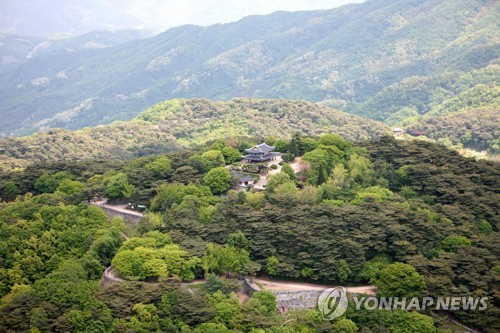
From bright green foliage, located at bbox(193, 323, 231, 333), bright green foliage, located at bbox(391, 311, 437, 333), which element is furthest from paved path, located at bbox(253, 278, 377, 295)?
bright green foliage, located at bbox(193, 323, 231, 333)

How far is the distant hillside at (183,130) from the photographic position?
4464 inches

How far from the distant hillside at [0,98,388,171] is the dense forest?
48.6 m

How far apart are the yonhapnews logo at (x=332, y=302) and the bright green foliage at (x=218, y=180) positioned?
18.2 meters

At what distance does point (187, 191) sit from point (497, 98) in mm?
104068

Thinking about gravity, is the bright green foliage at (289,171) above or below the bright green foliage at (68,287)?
above

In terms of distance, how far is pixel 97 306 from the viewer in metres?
40.8

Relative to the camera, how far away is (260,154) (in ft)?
218

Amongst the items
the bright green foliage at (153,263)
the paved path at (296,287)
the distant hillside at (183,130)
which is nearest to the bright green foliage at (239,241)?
the paved path at (296,287)

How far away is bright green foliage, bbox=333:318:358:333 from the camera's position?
3947 cm

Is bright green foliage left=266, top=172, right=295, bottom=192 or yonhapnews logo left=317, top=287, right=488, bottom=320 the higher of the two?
bright green foliage left=266, top=172, right=295, bottom=192

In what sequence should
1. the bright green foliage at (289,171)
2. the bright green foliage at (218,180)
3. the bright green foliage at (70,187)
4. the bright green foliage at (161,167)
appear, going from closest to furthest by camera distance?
the bright green foliage at (218,180) → the bright green foliage at (289,171) → the bright green foliage at (161,167) → the bright green foliage at (70,187)

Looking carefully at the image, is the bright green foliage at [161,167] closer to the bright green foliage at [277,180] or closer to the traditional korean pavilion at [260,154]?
the traditional korean pavilion at [260,154]

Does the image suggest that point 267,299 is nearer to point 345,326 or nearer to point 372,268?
point 345,326

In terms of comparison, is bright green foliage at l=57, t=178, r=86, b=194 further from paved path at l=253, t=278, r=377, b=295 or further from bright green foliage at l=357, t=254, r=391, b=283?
bright green foliage at l=357, t=254, r=391, b=283
